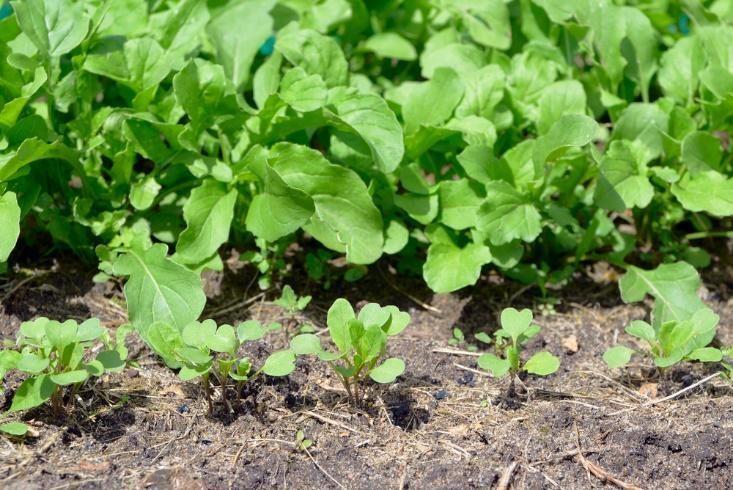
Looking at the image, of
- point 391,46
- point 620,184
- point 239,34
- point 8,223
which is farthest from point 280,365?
point 391,46

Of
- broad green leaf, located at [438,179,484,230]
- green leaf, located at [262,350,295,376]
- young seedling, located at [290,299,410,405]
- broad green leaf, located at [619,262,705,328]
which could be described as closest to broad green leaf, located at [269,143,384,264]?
broad green leaf, located at [438,179,484,230]

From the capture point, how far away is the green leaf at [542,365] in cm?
239

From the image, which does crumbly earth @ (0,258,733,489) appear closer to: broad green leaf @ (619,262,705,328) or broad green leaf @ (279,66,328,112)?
broad green leaf @ (619,262,705,328)

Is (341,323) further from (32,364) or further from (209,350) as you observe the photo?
(32,364)

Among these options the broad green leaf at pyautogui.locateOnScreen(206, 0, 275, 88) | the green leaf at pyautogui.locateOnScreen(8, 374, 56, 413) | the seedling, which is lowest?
the seedling

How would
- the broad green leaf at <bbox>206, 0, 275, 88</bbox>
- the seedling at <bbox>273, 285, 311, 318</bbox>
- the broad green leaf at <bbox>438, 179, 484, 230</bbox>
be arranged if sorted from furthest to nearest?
the broad green leaf at <bbox>206, 0, 275, 88</bbox> < the broad green leaf at <bbox>438, 179, 484, 230</bbox> < the seedling at <bbox>273, 285, 311, 318</bbox>

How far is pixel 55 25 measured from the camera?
2.72 metres

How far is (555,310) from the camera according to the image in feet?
9.68

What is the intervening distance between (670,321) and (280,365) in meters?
1.00

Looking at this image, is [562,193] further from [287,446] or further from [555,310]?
[287,446]

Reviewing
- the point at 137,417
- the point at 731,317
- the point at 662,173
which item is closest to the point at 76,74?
the point at 137,417

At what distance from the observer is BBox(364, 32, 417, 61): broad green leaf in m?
3.46

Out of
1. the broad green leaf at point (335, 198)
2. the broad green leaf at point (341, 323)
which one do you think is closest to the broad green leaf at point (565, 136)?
the broad green leaf at point (335, 198)

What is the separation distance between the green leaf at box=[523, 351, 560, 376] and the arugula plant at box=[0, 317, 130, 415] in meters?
0.99
